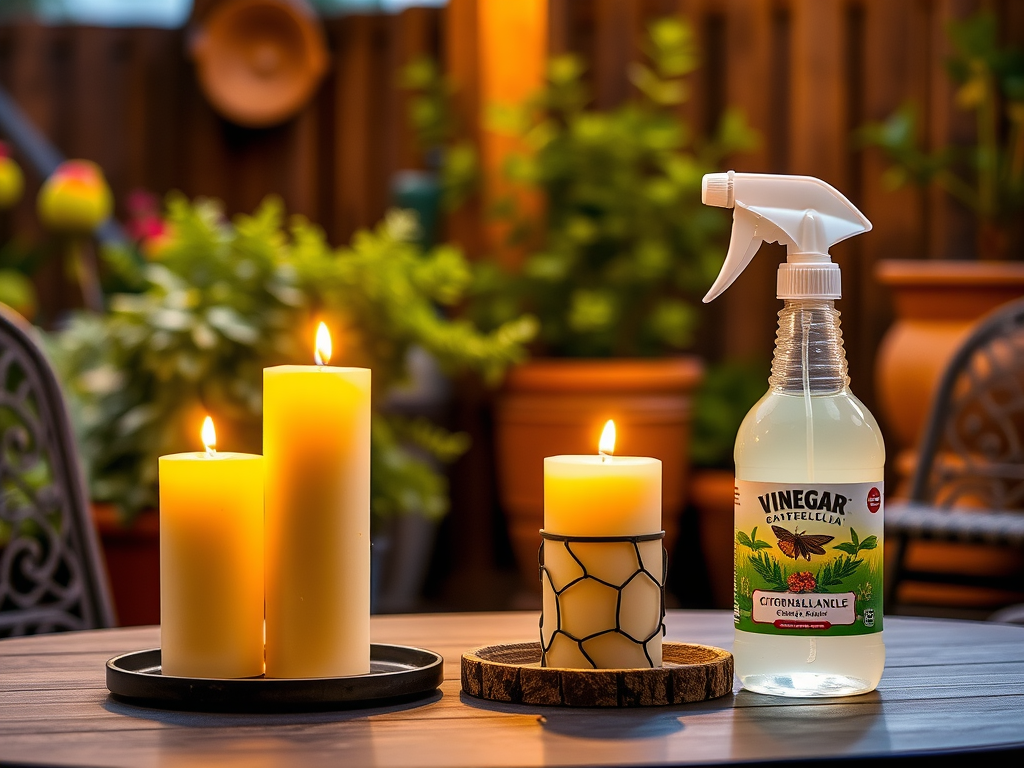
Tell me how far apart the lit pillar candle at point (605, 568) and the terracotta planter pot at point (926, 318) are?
2.25m

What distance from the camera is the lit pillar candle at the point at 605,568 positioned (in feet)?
2.49

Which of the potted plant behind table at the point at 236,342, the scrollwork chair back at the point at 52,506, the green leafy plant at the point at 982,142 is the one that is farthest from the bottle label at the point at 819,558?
the green leafy plant at the point at 982,142

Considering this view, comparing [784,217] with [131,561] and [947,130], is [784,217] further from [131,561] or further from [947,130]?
[947,130]

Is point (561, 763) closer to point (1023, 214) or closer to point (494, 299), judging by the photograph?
point (494, 299)

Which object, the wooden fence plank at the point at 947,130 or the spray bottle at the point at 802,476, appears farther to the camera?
the wooden fence plank at the point at 947,130

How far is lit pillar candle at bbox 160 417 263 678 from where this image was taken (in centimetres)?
76

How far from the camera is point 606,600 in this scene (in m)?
0.76

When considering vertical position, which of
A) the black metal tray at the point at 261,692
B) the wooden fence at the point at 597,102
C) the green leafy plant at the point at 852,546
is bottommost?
the black metal tray at the point at 261,692

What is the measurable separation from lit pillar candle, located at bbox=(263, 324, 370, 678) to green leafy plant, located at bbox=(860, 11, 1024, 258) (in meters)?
2.69

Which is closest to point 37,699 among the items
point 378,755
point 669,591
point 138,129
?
point 378,755

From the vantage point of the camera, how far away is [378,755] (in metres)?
0.65

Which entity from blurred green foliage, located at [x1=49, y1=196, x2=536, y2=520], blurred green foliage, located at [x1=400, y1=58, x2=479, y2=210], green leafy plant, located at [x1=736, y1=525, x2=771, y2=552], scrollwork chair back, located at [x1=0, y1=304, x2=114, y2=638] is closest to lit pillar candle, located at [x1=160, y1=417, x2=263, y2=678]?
green leafy plant, located at [x1=736, y1=525, x2=771, y2=552]

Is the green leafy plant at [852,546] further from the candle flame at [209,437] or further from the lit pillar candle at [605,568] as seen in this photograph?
the candle flame at [209,437]

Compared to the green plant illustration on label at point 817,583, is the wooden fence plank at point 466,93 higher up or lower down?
higher up
